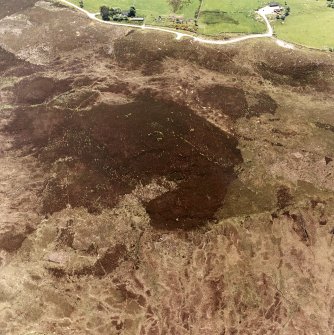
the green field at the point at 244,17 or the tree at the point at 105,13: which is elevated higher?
the green field at the point at 244,17

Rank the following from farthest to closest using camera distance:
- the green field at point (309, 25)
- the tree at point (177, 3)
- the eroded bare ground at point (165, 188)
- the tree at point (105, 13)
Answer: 1. the tree at point (177, 3)
2. the tree at point (105, 13)
3. the green field at point (309, 25)
4. the eroded bare ground at point (165, 188)

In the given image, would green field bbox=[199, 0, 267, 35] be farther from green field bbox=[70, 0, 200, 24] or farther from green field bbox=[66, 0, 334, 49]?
green field bbox=[70, 0, 200, 24]

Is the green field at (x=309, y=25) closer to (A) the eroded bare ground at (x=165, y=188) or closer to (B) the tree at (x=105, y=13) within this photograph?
(A) the eroded bare ground at (x=165, y=188)

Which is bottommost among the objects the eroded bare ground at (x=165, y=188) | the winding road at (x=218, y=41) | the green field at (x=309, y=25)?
the eroded bare ground at (x=165, y=188)

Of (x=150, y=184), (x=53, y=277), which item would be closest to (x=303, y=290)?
(x=150, y=184)

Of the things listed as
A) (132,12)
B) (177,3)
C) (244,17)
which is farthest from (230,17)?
(132,12)

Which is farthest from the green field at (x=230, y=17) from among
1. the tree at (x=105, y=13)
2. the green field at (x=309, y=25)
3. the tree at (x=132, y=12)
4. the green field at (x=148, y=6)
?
the tree at (x=105, y=13)

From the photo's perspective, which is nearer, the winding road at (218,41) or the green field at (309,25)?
the winding road at (218,41)
